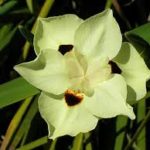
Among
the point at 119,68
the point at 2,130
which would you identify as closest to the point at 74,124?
the point at 119,68

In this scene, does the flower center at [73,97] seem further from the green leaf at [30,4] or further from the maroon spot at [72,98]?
the green leaf at [30,4]

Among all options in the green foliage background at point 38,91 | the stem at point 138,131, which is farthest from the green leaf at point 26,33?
the stem at point 138,131

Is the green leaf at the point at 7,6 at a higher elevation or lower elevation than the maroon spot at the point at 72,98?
higher

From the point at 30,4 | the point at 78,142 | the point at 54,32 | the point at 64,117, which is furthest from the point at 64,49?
the point at 30,4

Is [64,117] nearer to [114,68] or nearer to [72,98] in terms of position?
[72,98]

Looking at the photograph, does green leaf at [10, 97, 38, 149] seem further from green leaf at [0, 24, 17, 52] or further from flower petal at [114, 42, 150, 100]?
flower petal at [114, 42, 150, 100]

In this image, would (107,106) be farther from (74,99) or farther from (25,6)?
(25,6)

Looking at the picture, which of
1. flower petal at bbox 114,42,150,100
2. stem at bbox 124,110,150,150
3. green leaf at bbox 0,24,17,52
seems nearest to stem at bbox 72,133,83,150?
stem at bbox 124,110,150,150
